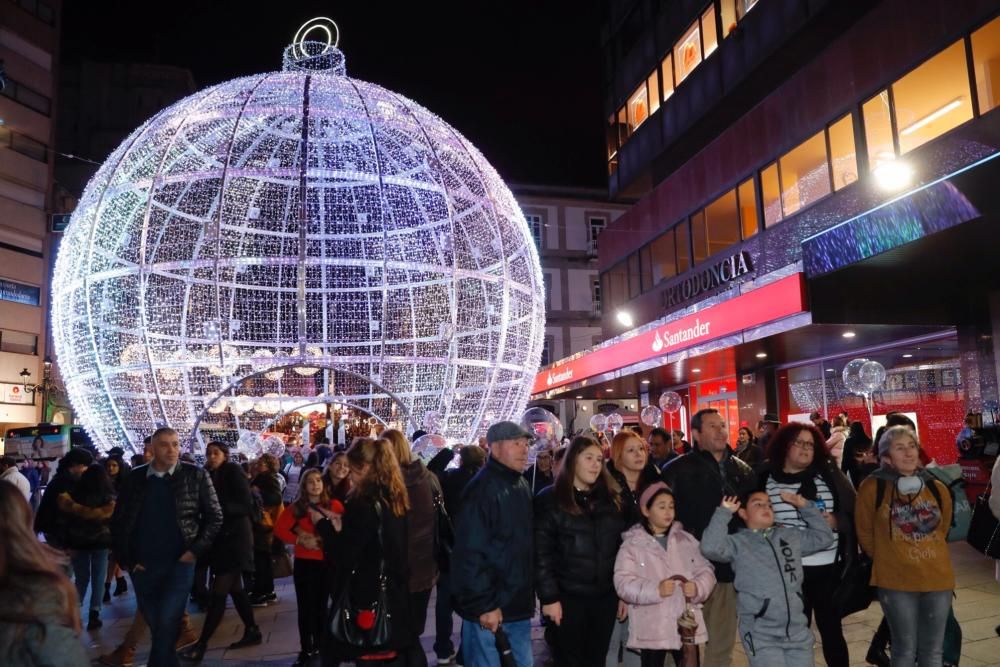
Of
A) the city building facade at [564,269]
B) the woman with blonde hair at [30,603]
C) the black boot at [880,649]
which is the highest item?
the city building facade at [564,269]

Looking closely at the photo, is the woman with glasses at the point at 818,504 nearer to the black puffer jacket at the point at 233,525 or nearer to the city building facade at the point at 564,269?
the black puffer jacket at the point at 233,525

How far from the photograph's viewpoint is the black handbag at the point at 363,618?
3832 mm

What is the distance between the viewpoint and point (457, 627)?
7.05m

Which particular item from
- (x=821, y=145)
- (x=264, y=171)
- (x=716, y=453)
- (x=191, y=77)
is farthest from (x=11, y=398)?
(x=716, y=453)

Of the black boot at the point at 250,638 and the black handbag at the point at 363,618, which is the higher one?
the black handbag at the point at 363,618

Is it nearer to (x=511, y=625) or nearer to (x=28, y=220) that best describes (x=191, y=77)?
(x=28, y=220)

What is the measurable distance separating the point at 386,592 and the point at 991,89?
1317 cm

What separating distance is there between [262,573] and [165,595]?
3.28 metres

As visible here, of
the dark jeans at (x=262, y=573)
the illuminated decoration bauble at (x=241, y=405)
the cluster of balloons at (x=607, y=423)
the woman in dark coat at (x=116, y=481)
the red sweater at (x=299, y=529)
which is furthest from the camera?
the cluster of balloons at (x=607, y=423)

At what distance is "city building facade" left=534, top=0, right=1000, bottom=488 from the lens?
10.5 meters

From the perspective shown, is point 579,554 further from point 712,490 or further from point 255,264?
point 255,264

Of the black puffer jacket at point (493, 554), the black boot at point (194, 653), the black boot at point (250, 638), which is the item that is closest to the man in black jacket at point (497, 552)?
the black puffer jacket at point (493, 554)

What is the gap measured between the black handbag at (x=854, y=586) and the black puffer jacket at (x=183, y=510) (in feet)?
14.4

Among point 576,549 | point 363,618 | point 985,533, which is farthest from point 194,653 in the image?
point 985,533
